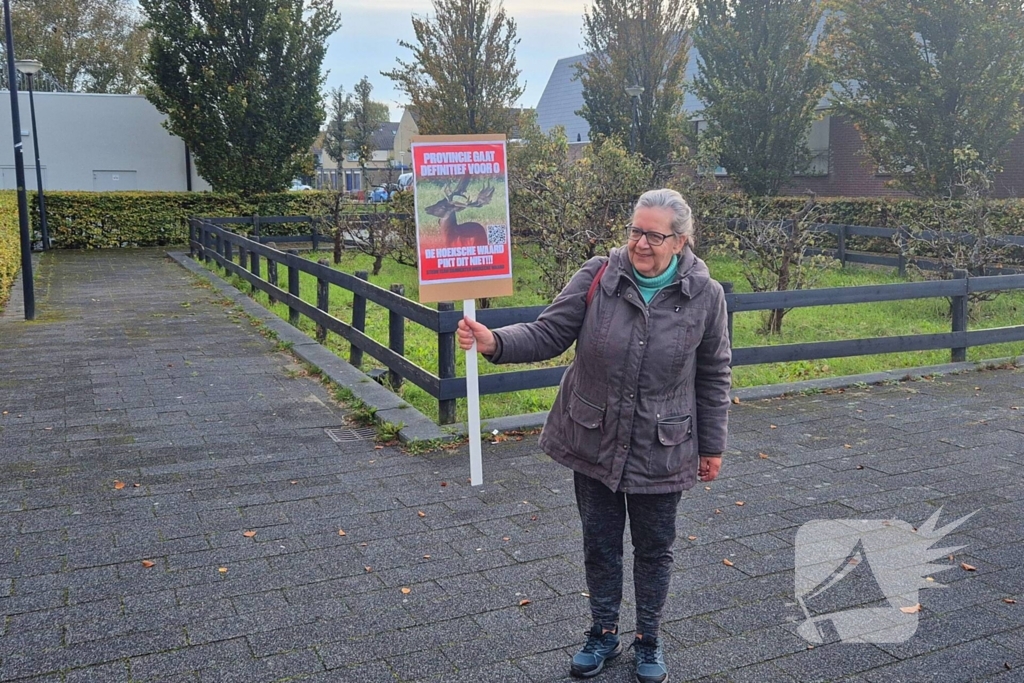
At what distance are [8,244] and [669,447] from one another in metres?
15.9

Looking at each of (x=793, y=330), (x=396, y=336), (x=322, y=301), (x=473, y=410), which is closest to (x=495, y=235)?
(x=473, y=410)

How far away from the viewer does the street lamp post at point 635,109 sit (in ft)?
82.1

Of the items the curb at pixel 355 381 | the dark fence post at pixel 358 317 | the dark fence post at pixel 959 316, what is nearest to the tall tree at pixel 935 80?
the dark fence post at pixel 959 316

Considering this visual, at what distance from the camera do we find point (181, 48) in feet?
91.5

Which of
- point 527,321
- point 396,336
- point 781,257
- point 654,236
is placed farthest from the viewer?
point 781,257

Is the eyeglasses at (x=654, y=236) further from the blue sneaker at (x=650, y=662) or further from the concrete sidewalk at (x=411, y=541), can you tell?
the concrete sidewalk at (x=411, y=541)

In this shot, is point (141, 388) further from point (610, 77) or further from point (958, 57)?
point (610, 77)

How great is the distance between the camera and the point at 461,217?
5484 mm

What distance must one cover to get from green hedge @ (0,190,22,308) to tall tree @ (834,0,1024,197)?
54.1 feet

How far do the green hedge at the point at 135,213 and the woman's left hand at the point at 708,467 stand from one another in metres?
23.9

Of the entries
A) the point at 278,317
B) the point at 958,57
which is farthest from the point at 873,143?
the point at 278,317

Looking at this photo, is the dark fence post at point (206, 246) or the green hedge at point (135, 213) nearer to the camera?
the dark fence post at point (206, 246)

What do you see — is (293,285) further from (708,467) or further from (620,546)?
(708,467)

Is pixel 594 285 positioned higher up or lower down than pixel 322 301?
higher up
